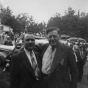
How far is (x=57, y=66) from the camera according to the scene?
102 inches

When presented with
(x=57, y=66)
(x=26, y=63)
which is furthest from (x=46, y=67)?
(x=26, y=63)

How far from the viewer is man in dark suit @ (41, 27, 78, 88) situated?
102 inches

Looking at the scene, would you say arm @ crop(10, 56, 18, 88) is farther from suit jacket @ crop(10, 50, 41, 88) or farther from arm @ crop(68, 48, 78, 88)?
arm @ crop(68, 48, 78, 88)

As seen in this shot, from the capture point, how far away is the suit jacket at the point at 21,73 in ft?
8.23

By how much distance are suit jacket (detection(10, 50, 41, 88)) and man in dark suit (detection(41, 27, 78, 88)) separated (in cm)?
26

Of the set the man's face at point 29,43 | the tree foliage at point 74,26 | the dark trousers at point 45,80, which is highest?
the tree foliage at point 74,26

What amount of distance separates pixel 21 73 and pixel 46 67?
42cm

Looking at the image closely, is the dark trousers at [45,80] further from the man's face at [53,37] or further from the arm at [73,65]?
the man's face at [53,37]

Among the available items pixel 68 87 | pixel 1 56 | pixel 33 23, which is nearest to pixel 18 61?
pixel 68 87

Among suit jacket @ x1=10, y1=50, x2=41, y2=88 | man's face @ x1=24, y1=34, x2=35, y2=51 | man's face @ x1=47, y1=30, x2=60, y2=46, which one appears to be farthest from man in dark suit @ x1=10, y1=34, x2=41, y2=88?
man's face @ x1=47, y1=30, x2=60, y2=46

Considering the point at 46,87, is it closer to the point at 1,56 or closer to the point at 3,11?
the point at 1,56

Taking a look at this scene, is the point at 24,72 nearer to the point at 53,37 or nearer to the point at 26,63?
the point at 26,63

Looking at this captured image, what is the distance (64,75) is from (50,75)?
209 mm

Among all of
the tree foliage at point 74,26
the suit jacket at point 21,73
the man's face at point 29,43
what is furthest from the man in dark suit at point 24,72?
the tree foliage at point 74,26
